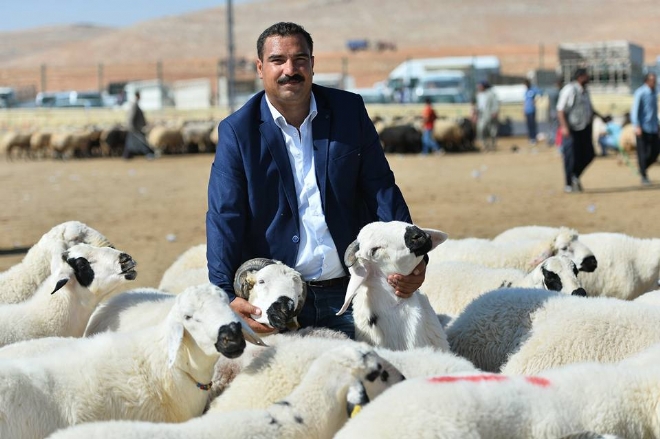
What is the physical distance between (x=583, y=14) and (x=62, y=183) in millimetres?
107124

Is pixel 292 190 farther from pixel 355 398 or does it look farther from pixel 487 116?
pixel 487 116

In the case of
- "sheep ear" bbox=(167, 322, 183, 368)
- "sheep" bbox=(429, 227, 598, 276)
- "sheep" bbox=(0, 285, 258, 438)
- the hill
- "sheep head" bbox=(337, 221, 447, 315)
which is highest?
"sheep head" bbox=(337, 221, 447, 315)

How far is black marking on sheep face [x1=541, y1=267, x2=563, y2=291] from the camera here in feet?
21.0

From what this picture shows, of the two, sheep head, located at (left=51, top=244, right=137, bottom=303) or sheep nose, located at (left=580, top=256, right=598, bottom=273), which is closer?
sheep head, located at (left=51, top=244, right=137, bottom=303)

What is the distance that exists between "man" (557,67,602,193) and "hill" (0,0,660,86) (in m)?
68.4

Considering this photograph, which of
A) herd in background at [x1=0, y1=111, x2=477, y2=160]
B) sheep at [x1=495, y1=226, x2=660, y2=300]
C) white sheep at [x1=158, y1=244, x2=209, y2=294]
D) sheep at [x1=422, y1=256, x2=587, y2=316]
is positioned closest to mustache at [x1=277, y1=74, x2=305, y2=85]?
sheep at [x1=422, y1=256, x2=587, y2=316]

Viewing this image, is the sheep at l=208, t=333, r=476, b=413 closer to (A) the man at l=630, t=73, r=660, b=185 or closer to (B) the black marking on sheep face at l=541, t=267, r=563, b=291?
(B) the black marking on sheep face at l=541, t=267, r=563, b=291

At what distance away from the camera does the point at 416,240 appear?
15.4 feet

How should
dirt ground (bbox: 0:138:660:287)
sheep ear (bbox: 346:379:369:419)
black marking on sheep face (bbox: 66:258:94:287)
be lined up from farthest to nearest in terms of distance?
dirt ground (bbox: 0:138:660:287)
black marking on sheep face (bbox: 66:258:94:287)
sheep ear (bbox: 346:379:369:419)

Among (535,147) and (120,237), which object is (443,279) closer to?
(120,237)

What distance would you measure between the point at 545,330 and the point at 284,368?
1540 millimetres

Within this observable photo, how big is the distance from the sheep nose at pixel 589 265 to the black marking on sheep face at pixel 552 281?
38.1 inches

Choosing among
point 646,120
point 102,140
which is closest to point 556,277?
point 646,120

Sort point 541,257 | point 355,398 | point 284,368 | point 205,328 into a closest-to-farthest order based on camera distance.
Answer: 1. point 355,398
2. point 205,328
3. point 284,368
4. point 541,257
